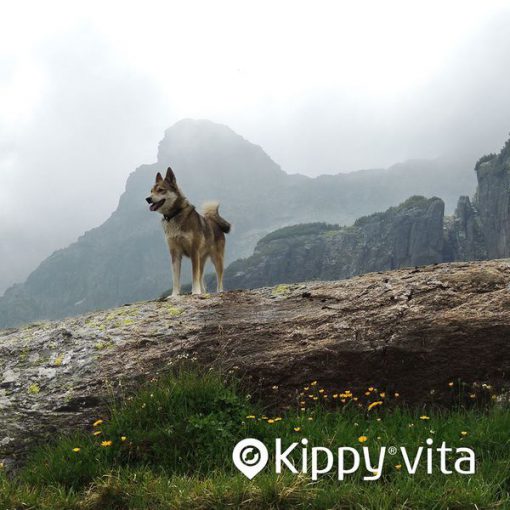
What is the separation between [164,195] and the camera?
1238 centimetres

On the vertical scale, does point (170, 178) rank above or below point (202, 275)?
above

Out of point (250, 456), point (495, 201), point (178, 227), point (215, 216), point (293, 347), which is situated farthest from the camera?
point (495, 201)

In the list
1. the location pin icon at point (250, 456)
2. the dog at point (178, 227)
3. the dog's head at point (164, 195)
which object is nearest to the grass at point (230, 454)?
the location pin icon at point (250, 456)

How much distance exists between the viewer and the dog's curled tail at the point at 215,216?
14.4m

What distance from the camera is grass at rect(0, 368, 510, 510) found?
483 centimetres

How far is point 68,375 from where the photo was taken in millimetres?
7844

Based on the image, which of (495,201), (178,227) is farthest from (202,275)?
(495,201)

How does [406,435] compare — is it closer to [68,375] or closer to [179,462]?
[179,462]

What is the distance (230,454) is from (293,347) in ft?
7.60

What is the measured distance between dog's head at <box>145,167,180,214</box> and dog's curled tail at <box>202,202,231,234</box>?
204 cm

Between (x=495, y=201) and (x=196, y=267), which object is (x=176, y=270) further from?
(x=495, y=201)

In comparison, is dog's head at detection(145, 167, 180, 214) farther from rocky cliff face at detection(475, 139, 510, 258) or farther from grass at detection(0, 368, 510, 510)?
rocky cliff face at detection(475, 139, 510, 258)

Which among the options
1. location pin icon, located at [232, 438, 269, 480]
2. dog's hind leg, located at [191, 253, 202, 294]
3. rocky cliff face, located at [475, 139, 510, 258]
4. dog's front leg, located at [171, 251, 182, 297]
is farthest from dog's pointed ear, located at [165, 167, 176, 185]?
rocky cliff face, located at [475, 139, 510, 258]

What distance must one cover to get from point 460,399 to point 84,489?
4.91m
